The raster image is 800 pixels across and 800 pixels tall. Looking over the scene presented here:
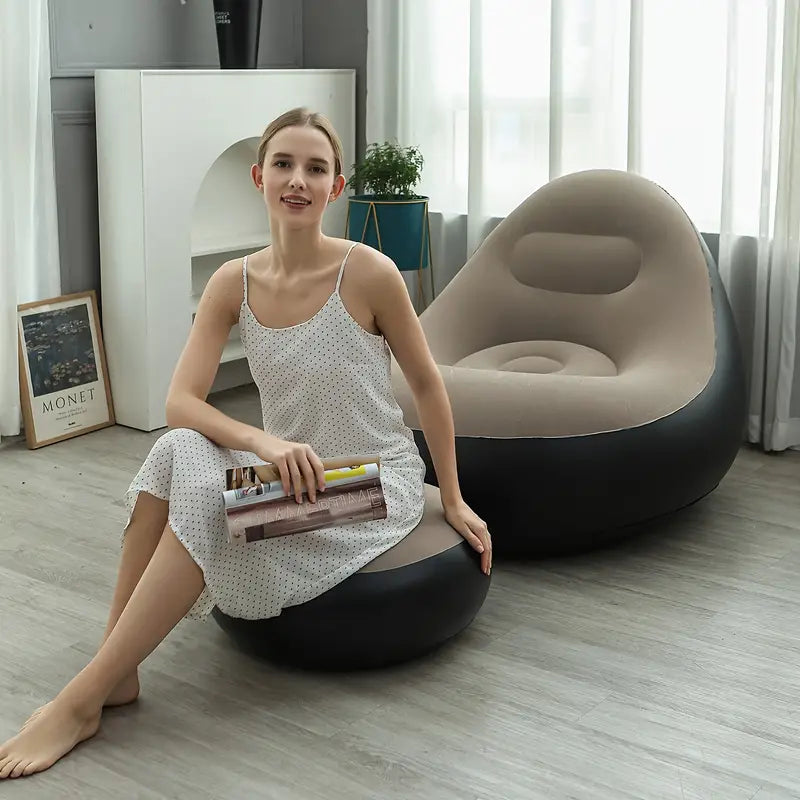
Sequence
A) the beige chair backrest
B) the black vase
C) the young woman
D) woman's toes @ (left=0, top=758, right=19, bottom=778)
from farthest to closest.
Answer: the black vase, the beige chair backrest, the young woman, woman's toes @ (left=0, top=758, right=19, bottom=778)

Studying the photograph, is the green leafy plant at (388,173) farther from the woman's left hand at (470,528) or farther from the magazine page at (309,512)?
the magazine page at (309,512)

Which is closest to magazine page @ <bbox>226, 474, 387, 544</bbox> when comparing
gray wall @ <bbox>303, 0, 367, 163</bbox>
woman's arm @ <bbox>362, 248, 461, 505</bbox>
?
woman's arm @ <bbox>362, 248, 461, 505</bbox>

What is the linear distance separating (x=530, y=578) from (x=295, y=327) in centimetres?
88

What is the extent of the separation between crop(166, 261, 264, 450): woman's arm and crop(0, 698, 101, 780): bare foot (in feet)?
1.66

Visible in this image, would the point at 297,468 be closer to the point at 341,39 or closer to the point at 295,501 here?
the point at 295,501

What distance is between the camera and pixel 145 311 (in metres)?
3.73

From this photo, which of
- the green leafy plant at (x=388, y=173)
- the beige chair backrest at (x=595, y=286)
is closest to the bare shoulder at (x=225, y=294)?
the beige chair backrest at (x=595, y=286)

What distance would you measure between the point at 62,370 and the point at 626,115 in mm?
1974

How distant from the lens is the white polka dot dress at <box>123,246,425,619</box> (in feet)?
6.51

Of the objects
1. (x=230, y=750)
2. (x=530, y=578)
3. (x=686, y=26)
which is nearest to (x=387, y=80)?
(x=686, y=26)

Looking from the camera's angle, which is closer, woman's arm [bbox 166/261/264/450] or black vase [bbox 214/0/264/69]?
woman's arm [bbox 166/261/264/450]

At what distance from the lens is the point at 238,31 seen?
400 centimetres

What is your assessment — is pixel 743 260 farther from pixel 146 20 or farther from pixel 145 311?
pixel 146 20

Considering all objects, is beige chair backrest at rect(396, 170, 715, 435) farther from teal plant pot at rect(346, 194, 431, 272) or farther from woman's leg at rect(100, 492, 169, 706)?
woman's leg at rect(100, 492, 169, 706)
